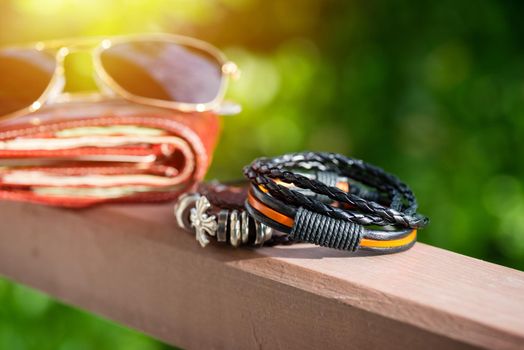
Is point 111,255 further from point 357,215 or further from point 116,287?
point 357,215

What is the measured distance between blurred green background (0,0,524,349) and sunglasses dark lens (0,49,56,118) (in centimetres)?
46

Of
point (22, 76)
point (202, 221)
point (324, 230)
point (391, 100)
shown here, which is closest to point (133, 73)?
point (22, 76)

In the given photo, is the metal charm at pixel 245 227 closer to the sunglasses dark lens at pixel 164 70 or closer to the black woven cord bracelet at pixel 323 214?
the black woven cord bracelet at pixel 323 214

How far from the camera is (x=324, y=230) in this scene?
65cm

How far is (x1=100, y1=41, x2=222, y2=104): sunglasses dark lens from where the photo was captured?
3.22 feet

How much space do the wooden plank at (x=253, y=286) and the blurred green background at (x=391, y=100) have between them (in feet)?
2.22

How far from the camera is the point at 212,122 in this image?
0.98 meters

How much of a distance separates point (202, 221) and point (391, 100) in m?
0.95

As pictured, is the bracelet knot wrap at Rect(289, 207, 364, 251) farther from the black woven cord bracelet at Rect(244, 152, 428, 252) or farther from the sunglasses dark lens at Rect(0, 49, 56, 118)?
the sunglasses dark lens at Rect(0, 49, 56, 118)

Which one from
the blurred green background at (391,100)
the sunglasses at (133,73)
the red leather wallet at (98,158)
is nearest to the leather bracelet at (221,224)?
the red leather wallet at (98,158)

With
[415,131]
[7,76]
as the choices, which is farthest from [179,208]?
[415,131]

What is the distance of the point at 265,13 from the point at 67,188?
1.00 metres

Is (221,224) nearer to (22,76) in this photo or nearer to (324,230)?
(324,230)

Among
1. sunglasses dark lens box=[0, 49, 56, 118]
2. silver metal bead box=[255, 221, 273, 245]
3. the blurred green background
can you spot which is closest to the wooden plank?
silver metal bead box=[255, 221, 273, 245]
